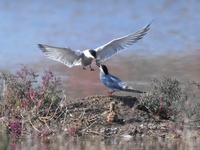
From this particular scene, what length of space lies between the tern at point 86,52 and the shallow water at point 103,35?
53cm

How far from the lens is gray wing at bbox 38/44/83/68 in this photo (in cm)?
1275

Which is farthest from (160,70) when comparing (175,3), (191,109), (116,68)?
(175,3)

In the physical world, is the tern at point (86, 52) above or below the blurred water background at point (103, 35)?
below

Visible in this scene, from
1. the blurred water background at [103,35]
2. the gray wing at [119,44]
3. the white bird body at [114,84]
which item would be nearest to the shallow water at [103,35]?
the blurred water background at [103,35]

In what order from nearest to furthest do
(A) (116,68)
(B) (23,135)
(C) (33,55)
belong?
(B) (23,135)
(A) (116,68)
(C) (33,55)

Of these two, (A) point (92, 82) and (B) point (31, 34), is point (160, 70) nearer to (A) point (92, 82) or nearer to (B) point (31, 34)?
(A) point (92, 82)

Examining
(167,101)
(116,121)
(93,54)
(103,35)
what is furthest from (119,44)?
(103,35)

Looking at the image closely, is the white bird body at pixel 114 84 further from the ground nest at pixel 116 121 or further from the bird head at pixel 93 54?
the bird head at pixel 93 54

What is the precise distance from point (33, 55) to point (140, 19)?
12.8 ft

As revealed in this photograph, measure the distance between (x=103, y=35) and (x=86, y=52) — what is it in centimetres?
648

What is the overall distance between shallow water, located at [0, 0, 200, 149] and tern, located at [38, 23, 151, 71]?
0.53m

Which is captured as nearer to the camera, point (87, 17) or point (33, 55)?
point (33, 55)

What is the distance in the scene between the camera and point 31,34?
1911cm

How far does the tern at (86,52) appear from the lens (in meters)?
12.8
